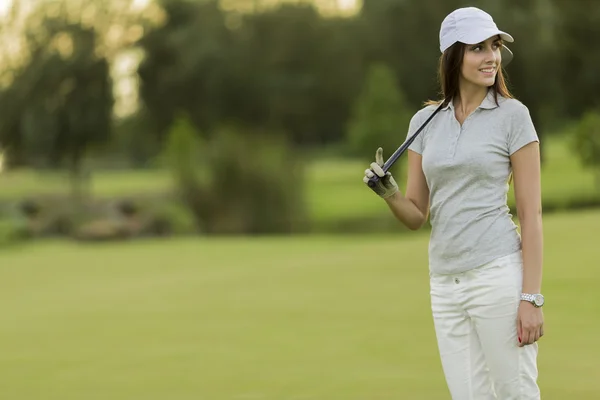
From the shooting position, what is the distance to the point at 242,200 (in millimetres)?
28797

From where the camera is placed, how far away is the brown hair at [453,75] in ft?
10.6

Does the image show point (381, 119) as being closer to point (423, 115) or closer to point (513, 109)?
point (423, 115)

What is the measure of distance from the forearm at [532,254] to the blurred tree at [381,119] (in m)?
38.1

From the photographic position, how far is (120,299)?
13117 mm

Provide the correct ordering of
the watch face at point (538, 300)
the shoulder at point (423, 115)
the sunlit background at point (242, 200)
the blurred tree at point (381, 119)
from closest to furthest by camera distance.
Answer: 1. the watch face at point (538, 300)
2. the shoulder at point (423, 115)
3. the sunlit background at point (242, 200)
4. the blurred tree at point (381, 119)

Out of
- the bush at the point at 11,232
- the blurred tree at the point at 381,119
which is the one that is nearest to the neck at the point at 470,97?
the bush at the point at 11,232

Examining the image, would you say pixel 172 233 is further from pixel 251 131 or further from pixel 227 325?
pixel 227 325

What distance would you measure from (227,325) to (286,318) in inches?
24.2

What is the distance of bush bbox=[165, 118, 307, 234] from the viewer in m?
28.6

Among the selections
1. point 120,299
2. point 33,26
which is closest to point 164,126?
point 33,26

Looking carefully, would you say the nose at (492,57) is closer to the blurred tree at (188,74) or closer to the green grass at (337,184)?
the green grass at (337,184)

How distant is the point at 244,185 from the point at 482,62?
25657 millimetres

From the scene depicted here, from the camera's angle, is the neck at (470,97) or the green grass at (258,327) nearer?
the neck at (470,97)

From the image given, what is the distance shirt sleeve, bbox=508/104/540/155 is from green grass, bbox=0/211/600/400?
140 inches
